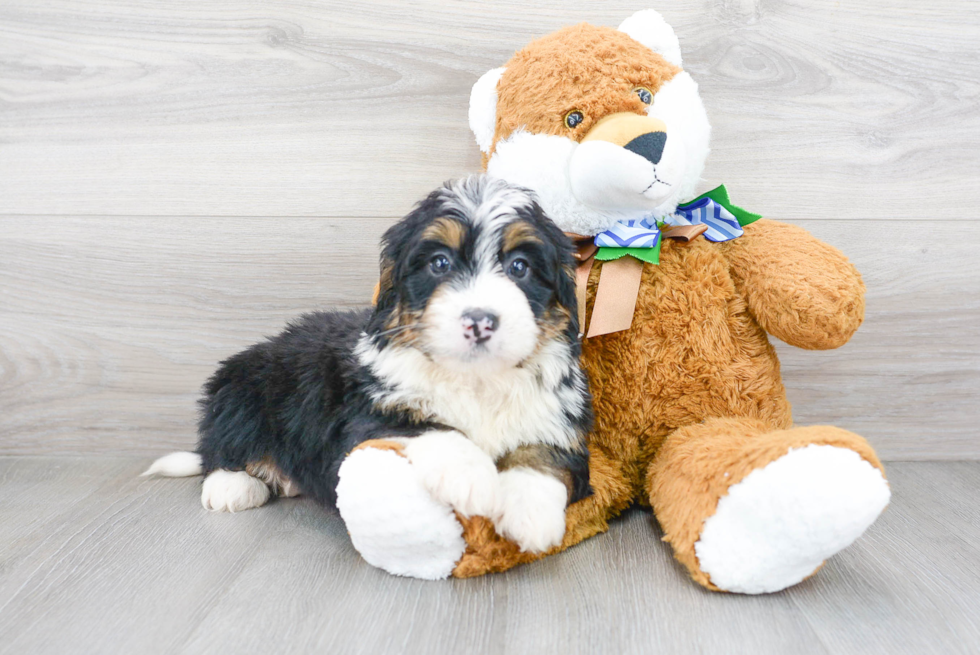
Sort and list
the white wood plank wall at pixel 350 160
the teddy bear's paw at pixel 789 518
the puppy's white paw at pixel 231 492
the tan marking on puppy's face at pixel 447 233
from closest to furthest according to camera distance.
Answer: the teddy bear's paw at pixel 789 518
the tan marking on puppy's face at pixel 447 233
the puppy's white paw at pixel 231 492
the white wood plank wall at pixel 350 160

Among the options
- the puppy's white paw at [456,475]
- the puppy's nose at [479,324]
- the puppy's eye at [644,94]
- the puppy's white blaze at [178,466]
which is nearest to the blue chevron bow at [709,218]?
the puppy's eye at [644,94]

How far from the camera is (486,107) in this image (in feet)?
4.85

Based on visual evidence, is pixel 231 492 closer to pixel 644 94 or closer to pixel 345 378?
pixel 345 378

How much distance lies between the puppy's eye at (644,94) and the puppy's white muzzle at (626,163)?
70mm

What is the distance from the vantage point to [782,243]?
1.42 metres

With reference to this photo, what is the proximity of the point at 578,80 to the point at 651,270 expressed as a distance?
40cm

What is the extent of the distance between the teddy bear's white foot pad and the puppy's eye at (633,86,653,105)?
82cm

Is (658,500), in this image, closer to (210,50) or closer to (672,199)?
(672,199)

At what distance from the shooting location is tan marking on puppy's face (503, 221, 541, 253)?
1.16 meters

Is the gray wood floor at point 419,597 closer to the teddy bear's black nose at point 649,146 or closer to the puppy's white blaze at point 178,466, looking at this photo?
the puppy's white blaze at point 178,466

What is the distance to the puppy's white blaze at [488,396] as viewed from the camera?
123 cm

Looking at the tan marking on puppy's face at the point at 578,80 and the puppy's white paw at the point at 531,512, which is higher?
the tan marking on puppy's face at the point at 578,80

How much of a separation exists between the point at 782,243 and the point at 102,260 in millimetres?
1666

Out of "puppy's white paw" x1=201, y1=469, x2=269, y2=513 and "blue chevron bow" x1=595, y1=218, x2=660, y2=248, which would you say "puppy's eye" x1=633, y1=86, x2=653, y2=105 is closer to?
"blue chevron bow" x1=595, y1=218, x2=660, y2=248
